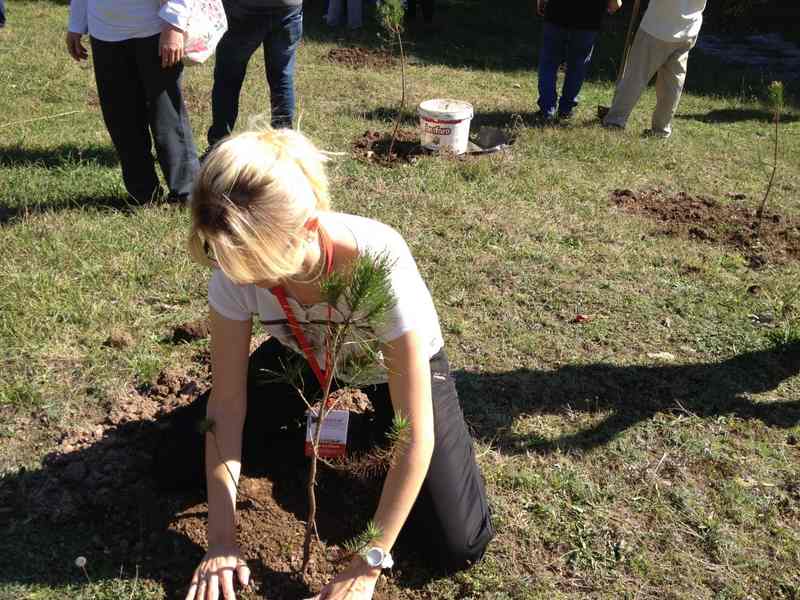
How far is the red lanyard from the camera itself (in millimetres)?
1855

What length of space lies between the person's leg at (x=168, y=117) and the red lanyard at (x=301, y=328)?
2214 mm

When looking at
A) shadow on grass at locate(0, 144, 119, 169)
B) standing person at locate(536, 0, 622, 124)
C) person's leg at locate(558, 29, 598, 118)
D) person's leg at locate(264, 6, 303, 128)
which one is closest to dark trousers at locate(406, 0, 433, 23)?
standing person at locate(536, 0, 622, 124)

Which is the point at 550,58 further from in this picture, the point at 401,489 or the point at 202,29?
the point at 401,489

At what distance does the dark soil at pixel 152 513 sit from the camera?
2182 millimetres

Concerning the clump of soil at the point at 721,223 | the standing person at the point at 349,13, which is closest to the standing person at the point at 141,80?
the clump of soil at the point at 721,223

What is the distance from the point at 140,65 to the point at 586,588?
10.1 feet

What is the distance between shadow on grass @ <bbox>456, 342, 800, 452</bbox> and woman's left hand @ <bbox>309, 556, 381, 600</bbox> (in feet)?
3.19

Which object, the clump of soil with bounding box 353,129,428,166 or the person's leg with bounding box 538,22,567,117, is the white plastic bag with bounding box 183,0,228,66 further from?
the person's leg with bounding box 538,22,567,117

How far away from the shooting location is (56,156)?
4758mm

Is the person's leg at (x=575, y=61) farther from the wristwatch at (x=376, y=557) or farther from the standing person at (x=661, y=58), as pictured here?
the wristwatch at (x=376, y=557)

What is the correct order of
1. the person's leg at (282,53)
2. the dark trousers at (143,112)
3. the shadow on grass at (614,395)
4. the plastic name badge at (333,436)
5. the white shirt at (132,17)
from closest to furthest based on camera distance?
the plastic name badge at (333,436) < the shadow on grass at (614,395) < the white shirt at (132,17) < the dark trousers at (143,112) < the person's leg at (282,53)

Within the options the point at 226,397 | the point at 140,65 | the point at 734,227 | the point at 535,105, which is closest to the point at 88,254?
the point at 140,65

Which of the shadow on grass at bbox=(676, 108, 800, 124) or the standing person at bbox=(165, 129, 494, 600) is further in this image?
the shadow on grass at bbox=(676, 108, 800, 124)

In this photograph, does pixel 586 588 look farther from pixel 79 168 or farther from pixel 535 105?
pixel 535 105
